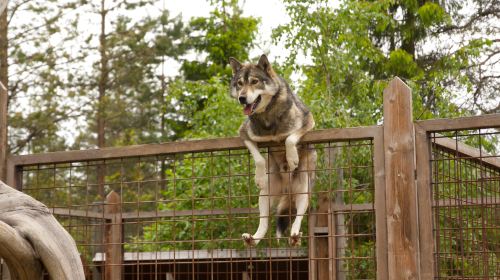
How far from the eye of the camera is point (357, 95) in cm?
1050

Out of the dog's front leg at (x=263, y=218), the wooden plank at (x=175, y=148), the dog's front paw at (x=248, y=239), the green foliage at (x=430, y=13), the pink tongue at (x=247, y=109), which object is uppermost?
the green foliage at (x=430, y=13)

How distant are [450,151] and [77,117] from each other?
15.6 m

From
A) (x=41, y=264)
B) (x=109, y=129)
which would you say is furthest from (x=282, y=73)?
(x=109, y=129)

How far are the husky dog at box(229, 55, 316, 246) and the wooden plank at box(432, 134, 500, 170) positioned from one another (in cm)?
88

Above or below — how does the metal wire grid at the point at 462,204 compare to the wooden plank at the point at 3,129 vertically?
below

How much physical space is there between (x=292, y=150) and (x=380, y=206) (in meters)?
0.80

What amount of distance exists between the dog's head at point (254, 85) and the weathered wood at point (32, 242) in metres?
2.11

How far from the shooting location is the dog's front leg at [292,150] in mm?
5254

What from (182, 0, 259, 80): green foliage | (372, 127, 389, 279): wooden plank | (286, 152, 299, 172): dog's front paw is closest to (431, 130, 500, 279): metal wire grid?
(372, 127, 389, 279): wooden plank

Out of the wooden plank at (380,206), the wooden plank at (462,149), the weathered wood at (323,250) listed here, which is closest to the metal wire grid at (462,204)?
the wooden plank at (462,149)

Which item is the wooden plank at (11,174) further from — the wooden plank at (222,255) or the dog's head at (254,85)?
the wooden plank at (222,255)

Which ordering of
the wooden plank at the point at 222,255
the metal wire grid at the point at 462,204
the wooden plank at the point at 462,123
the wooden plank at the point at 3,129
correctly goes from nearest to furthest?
the wooden plank at the point at 462,123 → the metal wire grid at the point at 462,204 → the wooden plank at the point at 3,129 → the wooden plank at the point at 222,255

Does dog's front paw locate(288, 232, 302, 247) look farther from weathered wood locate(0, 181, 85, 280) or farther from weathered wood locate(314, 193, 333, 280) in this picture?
weathered wood locate(0, 181, 85, 280)

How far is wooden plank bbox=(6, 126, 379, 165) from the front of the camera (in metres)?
4.93
